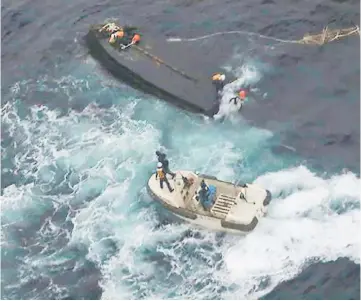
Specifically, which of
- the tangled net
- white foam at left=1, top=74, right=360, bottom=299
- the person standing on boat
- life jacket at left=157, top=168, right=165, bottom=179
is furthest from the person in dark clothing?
the tangled net

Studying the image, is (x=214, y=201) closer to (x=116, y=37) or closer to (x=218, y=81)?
(x=218, y=81)

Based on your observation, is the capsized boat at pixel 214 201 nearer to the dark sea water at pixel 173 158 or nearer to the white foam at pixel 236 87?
the dark sea water at pixel 173 158

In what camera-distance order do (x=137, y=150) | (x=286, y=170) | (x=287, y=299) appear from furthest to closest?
1. (x=137, y=150)
2. (x=286, y=170)
3. (x=287, y=299)

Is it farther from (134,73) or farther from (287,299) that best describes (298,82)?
(287,299)

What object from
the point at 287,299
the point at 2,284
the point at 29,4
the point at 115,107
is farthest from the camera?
the point at 29,4

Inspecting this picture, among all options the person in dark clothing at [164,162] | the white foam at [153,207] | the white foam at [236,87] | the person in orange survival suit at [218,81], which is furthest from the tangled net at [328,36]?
the person in dark clothing at [164,162]

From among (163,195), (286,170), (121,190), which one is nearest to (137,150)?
(121,190)

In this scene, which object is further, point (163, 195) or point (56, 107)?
point (56, 107)
